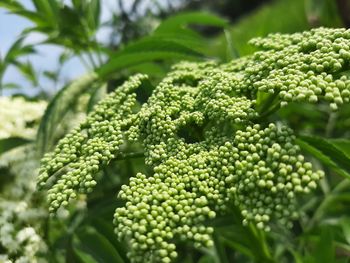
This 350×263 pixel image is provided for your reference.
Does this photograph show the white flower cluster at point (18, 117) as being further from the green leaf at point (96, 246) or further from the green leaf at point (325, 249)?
the green leaf at point (325, 249)

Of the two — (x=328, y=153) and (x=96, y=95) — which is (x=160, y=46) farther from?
(x=328, y=153)

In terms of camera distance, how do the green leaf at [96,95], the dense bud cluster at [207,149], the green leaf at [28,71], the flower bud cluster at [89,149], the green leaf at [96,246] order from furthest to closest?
the green leaf at [28,71]
the green leaf at [96,95]
the green leaf at [96,246]
the flower bud cluster at [89,149]
the dense bud cluster at [207,149]

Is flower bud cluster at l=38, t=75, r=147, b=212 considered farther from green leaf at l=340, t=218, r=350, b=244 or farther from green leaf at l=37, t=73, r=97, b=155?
green leaf at l=340, t=218, r=350, b=244

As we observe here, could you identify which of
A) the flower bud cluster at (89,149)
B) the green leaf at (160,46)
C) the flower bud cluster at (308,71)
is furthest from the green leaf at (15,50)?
the flower bud cluster at (308,71)

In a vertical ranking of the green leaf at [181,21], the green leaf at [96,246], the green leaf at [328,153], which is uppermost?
the green leaf at [181,21]

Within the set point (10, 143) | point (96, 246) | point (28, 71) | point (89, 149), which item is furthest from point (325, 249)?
point (28, 71)

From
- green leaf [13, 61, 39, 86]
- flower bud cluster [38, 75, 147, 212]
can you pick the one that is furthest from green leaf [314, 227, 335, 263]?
green leaf [13, 61, 39, 86]

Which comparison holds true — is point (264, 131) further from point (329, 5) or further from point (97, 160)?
point (329, 5)
